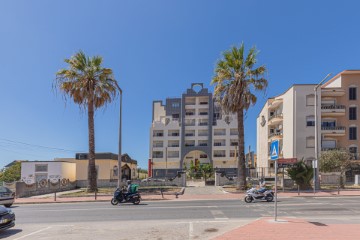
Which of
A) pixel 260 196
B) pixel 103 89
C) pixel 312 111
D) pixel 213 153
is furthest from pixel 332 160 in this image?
pixel 213 153

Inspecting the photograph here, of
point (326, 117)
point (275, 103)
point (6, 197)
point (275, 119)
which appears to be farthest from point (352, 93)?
point (6, 197)

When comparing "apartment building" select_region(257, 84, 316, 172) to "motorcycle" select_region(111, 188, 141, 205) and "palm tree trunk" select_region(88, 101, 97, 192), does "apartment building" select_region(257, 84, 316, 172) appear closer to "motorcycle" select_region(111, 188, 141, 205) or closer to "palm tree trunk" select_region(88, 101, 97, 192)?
"palm tree trunk" select_region(88, 101, 97, 192)

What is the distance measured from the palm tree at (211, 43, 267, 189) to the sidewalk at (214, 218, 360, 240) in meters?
19.0

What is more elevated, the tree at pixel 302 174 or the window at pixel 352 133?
the window at pixel 352 133

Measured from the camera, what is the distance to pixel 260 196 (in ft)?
69.8

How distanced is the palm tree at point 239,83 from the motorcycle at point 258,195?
9.08 metres

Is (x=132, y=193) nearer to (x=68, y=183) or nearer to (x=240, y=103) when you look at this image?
(x=240, y=103)

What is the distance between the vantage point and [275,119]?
56.0m

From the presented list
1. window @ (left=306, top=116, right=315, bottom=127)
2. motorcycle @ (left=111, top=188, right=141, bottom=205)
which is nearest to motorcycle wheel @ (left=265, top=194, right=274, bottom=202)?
motorcycle @ (left=111, top=188, right=141, bottom=205)

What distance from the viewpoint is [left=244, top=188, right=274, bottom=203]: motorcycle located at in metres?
21.2

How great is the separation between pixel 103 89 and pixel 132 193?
1327 centimetres

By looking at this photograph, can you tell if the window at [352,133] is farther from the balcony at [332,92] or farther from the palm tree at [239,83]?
the palm tree at [239,83]

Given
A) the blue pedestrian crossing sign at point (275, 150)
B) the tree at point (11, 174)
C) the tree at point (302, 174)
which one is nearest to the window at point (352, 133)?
the tree at point (302, 174)

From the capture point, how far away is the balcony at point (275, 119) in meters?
54.9
